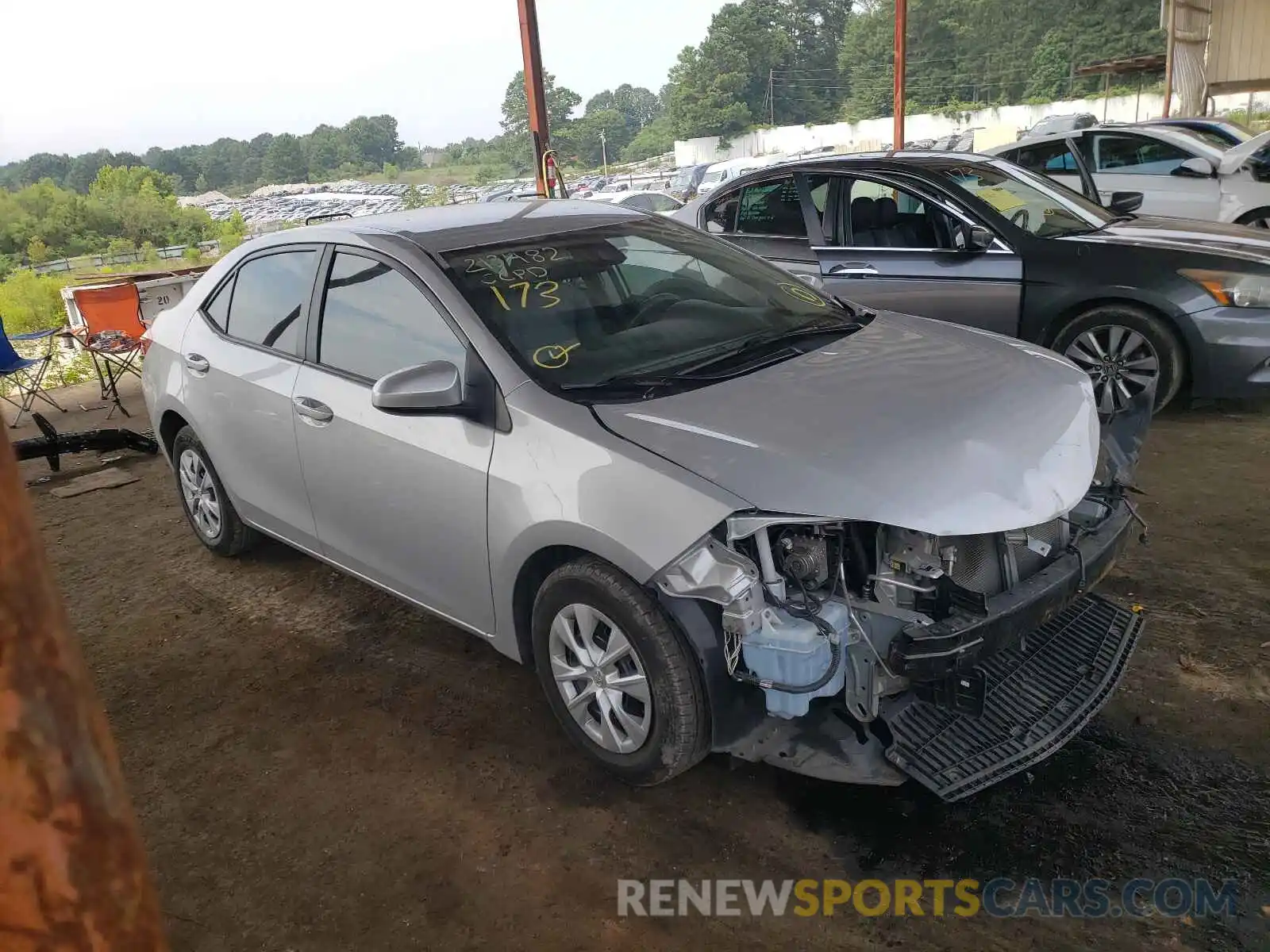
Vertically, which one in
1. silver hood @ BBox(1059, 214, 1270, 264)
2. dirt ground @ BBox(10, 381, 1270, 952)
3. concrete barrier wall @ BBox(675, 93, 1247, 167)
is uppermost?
concrete barrier wall @ BBox(675, 93, 1247, 167)

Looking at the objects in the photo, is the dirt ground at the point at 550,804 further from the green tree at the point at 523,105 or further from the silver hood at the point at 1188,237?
the green tree at the point at 523,105

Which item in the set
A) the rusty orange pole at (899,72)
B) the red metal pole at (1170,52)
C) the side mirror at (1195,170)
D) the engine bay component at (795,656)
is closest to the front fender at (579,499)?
the engine bay component at (795,656)

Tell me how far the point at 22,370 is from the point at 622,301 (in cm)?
709

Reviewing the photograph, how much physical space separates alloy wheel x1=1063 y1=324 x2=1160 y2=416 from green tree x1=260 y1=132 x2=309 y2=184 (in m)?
18.3

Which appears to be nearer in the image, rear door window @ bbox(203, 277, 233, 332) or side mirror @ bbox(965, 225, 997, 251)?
rear door window @ bbox(203, 277, 233, 332)

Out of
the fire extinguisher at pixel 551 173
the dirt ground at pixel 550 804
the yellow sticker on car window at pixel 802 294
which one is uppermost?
the fire extinguisher at pixel 551 173

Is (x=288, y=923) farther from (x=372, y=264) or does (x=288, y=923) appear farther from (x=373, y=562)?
(x=372, y=264)

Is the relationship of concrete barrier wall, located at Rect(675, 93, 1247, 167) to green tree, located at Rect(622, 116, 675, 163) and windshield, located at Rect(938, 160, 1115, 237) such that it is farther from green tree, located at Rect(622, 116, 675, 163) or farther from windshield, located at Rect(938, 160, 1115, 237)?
windshield, located at Rect(938, 160, 1115, 237)

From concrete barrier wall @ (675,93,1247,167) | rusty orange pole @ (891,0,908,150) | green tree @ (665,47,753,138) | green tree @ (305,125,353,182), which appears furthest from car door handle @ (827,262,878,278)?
green tree @ (665,47,753,138)

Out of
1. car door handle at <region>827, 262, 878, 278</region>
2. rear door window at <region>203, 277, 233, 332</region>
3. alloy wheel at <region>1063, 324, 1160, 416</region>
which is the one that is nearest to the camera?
rear door window at <region>203, 277, 233, 332</region>

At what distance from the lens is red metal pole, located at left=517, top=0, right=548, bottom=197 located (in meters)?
10.6

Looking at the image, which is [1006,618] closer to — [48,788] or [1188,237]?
[48,788]

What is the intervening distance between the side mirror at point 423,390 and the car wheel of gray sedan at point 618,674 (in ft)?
2.00

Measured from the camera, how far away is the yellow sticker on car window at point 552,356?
9.94 ft
